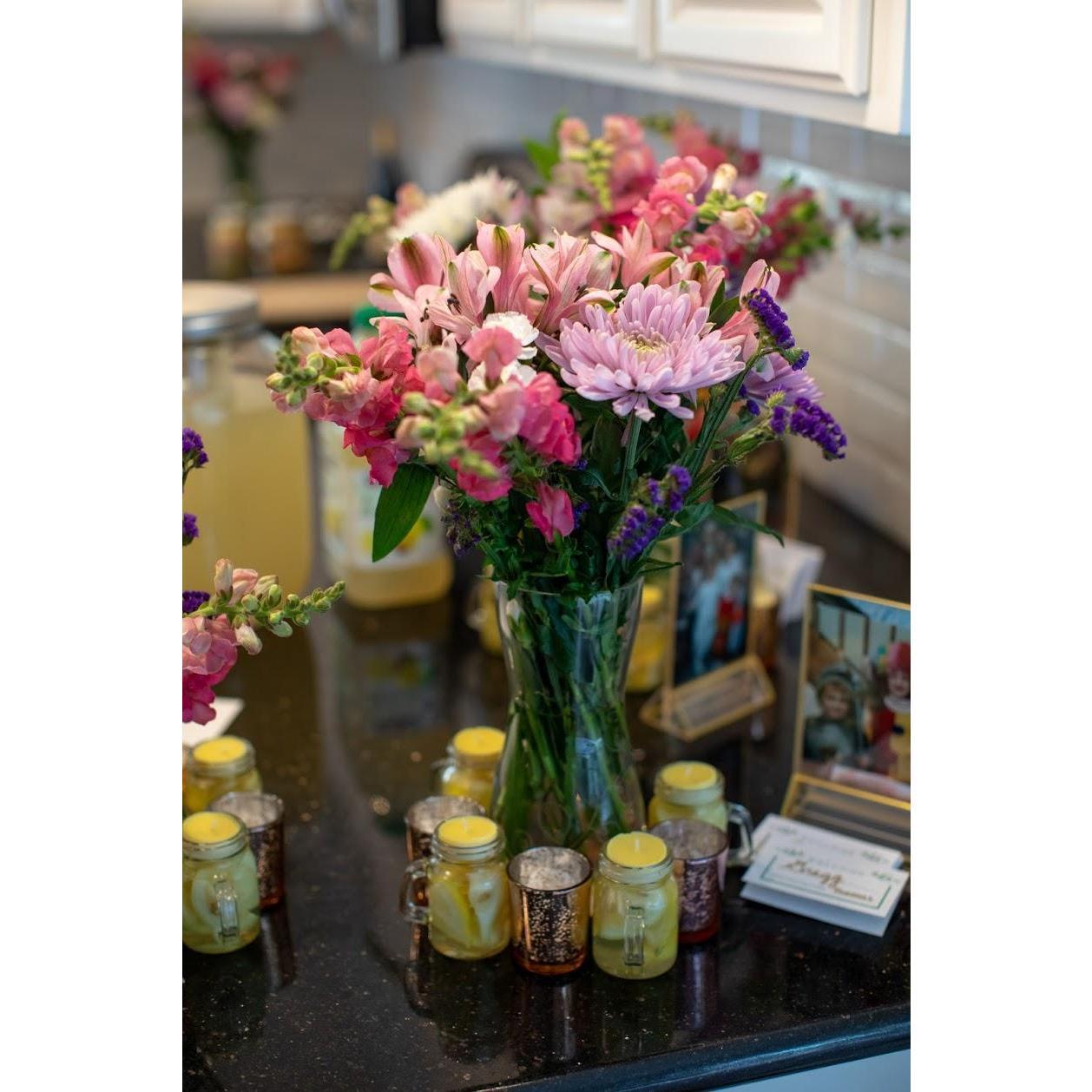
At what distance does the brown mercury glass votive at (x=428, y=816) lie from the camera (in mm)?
1000

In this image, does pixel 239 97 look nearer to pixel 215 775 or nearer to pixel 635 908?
pixel 215 775

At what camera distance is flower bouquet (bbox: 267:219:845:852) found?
0.73m

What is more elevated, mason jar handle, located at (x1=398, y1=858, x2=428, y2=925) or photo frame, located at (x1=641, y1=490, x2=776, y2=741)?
photo frame, located at (x1=641, y1=490, x2=776, y2=741)

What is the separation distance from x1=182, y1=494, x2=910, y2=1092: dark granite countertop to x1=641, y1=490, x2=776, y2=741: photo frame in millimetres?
91

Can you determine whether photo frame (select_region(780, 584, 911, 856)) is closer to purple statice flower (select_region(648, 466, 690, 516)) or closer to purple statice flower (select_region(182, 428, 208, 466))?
purple statice flower (select_region(648, 466, 690, 516))

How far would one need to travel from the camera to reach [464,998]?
3.01 feet

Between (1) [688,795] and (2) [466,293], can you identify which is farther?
(1) [688,795]

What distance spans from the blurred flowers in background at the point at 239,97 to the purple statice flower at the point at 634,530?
347 centimetres

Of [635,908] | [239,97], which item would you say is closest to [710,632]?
[635,908]

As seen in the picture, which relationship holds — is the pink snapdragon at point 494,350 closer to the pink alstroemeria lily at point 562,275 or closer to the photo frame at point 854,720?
the pink alstroemeria lily at point 562,275

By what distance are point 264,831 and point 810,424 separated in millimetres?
491

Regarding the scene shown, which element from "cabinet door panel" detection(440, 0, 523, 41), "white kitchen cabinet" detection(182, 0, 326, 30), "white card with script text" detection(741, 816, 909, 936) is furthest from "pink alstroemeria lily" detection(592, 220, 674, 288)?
"white kitchen cabinet" detection(182, 0, 326, 30)
